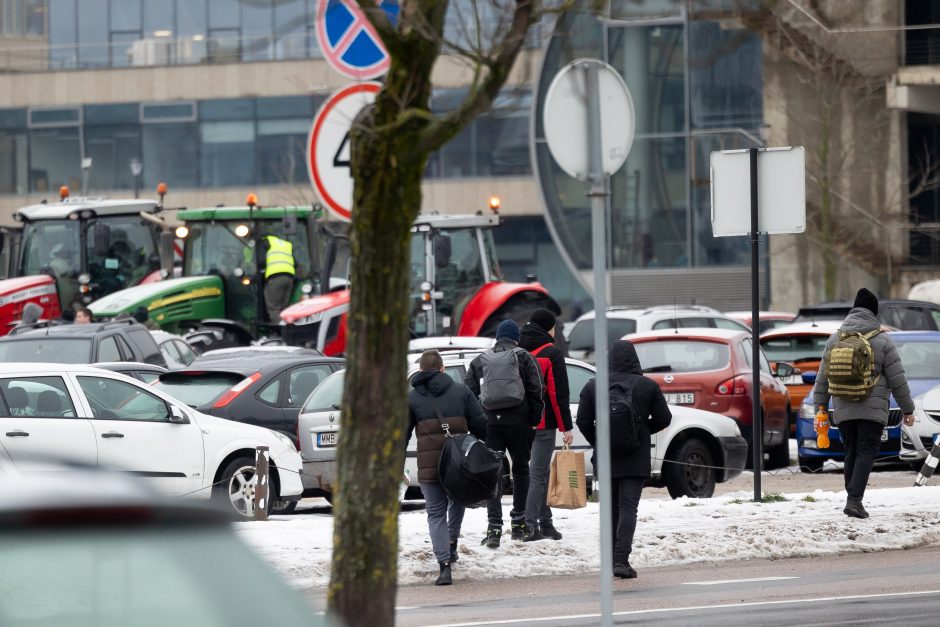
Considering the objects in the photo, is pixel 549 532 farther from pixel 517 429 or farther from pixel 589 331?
pixel 589 331

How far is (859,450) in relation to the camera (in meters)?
13.7

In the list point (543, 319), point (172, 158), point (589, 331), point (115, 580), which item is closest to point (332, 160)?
point (543, 319)

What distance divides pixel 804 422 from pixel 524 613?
9370mm

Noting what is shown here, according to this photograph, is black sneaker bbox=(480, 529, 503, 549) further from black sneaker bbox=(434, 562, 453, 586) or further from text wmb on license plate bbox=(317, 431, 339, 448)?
text wmb on license plate bbox=(317, 431, 339, 448)

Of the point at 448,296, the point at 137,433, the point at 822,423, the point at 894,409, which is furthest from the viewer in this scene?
the point at 448,296

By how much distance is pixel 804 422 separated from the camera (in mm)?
19203

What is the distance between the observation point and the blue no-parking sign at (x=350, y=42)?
27.7 feet

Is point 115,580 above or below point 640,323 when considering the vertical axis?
above

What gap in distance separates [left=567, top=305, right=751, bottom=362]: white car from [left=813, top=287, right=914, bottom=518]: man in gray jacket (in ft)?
32.0

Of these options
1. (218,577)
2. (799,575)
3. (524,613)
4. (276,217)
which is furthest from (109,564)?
(276,217)

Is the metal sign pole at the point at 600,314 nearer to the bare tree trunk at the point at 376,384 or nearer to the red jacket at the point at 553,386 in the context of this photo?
the bare tree trunk at the point at 376,384

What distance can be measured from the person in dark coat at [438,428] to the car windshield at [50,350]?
869 cm

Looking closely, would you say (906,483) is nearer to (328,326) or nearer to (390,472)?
(328,326)

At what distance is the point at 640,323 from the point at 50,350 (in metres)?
8.30
